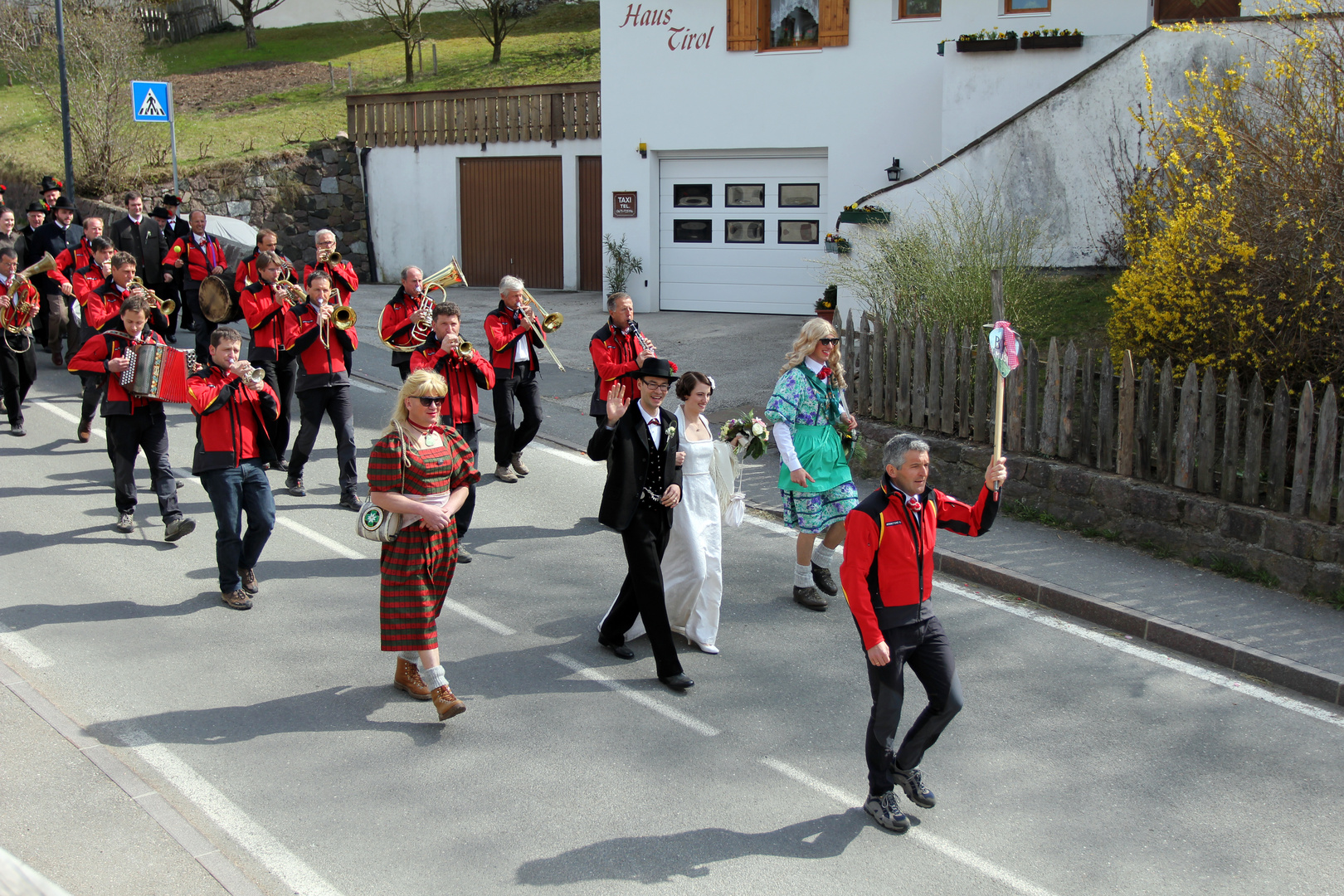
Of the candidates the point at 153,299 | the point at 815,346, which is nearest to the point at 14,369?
the point at 153,299

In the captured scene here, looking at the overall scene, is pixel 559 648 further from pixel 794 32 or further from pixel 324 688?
pixel 794 32

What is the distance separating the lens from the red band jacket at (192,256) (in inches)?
608

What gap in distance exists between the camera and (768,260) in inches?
732

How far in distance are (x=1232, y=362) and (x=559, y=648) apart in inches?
211

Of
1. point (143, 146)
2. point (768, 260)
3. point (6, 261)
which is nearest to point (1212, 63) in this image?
point (768, 260)

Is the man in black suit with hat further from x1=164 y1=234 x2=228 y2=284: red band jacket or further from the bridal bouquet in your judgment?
the bridal bouquet

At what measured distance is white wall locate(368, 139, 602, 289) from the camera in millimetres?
22062

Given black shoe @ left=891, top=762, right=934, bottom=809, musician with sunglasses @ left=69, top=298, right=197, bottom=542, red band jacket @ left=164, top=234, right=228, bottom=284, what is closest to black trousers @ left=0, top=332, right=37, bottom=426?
musician with sunglasses @ left=69, top=298, right=197, bottom=542

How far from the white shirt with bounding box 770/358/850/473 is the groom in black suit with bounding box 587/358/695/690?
999 millimetres

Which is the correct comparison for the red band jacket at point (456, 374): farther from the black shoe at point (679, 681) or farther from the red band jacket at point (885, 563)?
the red band jacket at point (885, 563)

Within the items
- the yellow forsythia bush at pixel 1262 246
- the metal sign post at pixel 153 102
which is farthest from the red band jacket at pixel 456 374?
the metal sign post at pixel 153 102

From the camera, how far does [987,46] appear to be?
1536 cm

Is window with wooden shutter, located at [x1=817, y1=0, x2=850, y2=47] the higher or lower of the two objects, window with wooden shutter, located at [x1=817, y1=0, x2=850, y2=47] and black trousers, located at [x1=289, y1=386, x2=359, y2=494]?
the higher

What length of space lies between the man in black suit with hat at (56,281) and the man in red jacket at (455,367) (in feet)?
22.5
